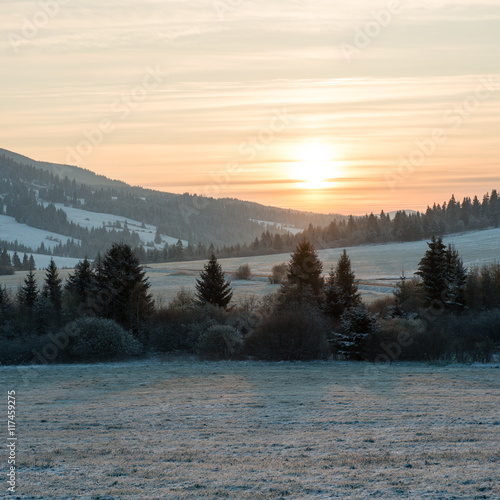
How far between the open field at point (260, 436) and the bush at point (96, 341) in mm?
10126

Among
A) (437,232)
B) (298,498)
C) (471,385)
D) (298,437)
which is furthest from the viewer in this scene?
(437,232)

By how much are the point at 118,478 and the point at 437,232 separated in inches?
6137

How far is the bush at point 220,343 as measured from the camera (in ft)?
140

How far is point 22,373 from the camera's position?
115 ft

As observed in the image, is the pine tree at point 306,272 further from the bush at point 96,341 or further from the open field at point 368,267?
the bush at point 96,341

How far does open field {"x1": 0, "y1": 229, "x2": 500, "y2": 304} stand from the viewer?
8438cm

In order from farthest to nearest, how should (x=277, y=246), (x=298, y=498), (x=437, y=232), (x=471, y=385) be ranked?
(x=277, y=246) → (x=437, y=232) → (x=471, y=385) → (x=298, y=498)

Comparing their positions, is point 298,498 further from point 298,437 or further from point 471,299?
point 471,299

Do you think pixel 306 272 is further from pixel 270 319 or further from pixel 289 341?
pixel 289 341

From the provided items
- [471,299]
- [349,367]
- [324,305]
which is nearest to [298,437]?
[349,367]

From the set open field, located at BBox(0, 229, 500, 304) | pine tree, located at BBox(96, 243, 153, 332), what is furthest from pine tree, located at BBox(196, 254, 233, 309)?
open field, located at BBox(0, 229, 500, 304)

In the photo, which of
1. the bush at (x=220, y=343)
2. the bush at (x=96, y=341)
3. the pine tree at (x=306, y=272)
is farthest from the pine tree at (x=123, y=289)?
the pine tree at (x=306, y=272)

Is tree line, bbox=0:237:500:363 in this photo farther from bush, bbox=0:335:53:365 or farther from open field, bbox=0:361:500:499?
open field, bbox=0:361:500:499

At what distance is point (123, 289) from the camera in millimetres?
56219
